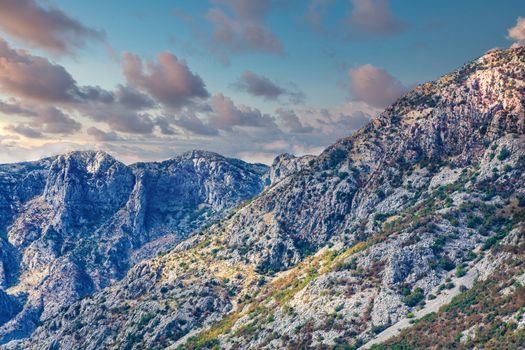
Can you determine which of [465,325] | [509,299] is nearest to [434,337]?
[465,325]

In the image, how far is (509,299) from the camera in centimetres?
19262

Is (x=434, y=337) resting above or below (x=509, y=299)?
below

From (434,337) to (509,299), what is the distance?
27596 millimetres

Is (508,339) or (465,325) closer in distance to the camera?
(508,339)

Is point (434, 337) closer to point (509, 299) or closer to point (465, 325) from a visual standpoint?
point (465, 325)

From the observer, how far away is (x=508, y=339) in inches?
6654

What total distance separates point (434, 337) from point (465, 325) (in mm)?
10987

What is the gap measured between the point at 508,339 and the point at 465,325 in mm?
26236

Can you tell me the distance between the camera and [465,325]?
195 m

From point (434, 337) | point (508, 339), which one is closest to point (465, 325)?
point (434, 337)

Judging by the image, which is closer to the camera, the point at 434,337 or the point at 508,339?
the point at 508,339

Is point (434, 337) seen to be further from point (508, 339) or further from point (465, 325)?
point (508, 339)
